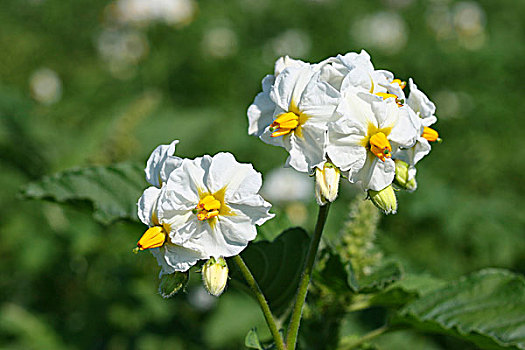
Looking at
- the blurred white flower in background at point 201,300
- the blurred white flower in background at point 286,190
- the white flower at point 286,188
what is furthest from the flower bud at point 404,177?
the white flower at point 286,188

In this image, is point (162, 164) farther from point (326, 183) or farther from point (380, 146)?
point (380, 146)

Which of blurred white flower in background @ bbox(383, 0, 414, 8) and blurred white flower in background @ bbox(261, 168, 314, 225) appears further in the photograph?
blurred white flower in background @ bbox(383, 0, 414, 8)

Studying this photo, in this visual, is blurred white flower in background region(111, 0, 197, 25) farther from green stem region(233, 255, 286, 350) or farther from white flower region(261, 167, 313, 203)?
green stem region(233, 255, 286, 350)

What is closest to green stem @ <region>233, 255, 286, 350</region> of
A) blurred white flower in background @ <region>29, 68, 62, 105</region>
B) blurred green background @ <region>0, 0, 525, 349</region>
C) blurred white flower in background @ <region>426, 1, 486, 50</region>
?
blurred green background @ <region>0, 0, 525, 349</region>

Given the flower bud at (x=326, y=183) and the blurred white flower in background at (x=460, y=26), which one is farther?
the blurred white flower in background at (x=460, y=26)

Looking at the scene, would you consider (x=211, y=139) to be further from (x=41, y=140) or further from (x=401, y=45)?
(x=401, y=45)

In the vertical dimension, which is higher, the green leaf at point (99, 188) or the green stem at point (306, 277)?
the green leaf at point (99, 188)

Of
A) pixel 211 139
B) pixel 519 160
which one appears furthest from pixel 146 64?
pixel 519 160

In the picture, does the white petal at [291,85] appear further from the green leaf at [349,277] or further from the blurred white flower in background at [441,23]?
the blurred white flower in background at [441,23]
